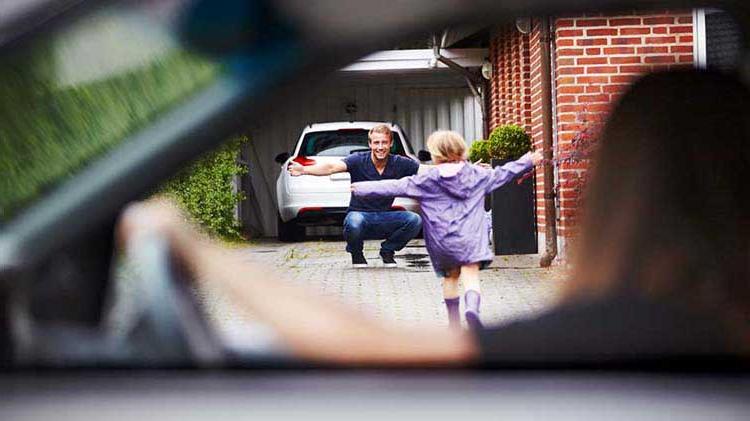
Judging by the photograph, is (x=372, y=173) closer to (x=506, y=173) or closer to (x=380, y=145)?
(x=380, y=145)

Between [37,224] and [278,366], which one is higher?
[37,224]

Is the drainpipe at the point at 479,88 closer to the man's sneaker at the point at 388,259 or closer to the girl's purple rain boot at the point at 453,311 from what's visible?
the man's sneaker at the point at 388,259

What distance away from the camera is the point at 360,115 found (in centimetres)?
134

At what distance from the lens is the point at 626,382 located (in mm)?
1031

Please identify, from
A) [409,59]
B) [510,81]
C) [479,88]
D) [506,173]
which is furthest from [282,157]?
[510,81]

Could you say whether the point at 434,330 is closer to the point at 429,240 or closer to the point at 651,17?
the point at 429,240

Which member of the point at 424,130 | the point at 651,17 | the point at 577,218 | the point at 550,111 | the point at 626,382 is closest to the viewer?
the point at 626,382

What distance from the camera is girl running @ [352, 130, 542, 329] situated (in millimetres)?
1338

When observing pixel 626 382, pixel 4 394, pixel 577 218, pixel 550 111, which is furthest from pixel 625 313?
pixel 550 111

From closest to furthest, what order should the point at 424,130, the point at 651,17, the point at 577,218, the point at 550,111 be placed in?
the point at 651,17, the point at 577,218, the point at 424,130, the point at 550,111

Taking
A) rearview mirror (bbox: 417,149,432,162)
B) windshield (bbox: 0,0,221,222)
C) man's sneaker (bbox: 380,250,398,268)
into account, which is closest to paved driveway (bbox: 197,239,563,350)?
man's sneaker (bbox: 380,250,398,268)

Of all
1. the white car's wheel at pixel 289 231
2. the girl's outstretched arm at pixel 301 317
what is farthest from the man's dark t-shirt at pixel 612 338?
the white car's wheel at pixel 289 231

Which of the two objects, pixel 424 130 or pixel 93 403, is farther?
pixel 424 130

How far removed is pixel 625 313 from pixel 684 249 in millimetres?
163
